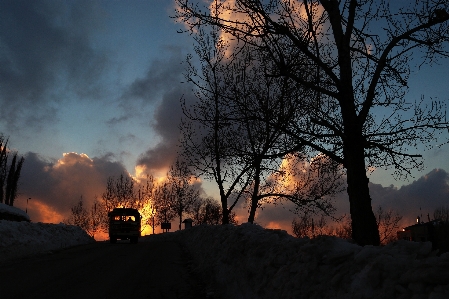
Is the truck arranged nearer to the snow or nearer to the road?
the road

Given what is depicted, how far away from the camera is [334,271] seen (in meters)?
4.78

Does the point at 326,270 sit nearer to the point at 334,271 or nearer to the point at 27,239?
the point at 334,271

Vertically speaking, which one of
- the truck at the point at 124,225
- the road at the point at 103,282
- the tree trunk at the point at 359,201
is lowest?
the road at the point at 103,282

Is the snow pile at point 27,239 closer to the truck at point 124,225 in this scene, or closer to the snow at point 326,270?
the truck at point 124,225

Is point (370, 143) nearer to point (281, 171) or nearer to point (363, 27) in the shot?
point (363, 27)

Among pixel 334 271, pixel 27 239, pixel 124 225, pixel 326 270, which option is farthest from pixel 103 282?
pixel 124 225

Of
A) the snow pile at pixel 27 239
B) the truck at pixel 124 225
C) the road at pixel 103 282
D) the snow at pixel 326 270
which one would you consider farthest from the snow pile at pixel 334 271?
Answer: the truck at pixel 124 225

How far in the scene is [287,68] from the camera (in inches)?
363

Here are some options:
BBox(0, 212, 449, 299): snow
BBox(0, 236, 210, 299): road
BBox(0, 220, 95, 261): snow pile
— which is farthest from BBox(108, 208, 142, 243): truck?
BBox(0, 212, 449, 299): snow

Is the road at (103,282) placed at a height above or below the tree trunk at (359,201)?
below

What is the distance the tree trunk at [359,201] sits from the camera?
→ 383 inches

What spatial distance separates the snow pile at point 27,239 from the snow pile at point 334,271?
48.9 feet

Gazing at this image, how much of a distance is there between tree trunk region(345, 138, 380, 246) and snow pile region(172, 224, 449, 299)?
2.53 metres

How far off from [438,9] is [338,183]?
15.0 m
